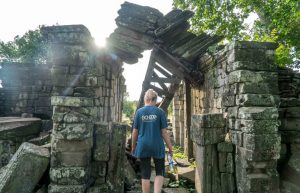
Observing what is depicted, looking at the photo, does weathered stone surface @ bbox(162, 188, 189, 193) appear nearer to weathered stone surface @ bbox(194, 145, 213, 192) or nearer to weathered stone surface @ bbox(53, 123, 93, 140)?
weathered stone surface @ bbox(194, 145, 213, 192)

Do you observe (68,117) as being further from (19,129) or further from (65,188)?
(19,129)

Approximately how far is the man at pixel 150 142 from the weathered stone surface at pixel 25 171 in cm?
171

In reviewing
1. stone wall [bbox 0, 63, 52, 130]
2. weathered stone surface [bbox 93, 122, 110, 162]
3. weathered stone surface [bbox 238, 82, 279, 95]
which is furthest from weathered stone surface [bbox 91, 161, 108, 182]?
stone wall [bbox 0, 63, 52, 130]

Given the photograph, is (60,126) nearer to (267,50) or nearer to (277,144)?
(277,144)

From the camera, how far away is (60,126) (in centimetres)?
402

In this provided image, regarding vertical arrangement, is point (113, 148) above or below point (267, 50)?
below

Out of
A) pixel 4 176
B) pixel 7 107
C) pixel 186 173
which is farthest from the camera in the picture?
pixel 7 107

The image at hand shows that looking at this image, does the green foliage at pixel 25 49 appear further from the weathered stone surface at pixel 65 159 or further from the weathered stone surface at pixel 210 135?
the weathered stone surface at pixel 210 135

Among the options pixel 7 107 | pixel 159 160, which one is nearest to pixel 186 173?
pixel 159 160

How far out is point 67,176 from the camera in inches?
157

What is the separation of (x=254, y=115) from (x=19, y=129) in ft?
17.6

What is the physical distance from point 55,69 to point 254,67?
385 cm

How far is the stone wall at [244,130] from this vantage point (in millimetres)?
4109

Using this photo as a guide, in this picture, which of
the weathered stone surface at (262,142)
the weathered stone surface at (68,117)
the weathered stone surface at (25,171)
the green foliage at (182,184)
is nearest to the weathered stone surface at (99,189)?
the weathered stone surface at (25,171)
